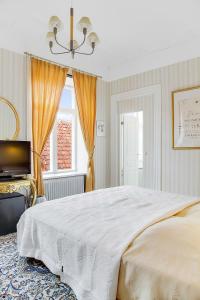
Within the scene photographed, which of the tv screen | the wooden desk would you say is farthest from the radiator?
the tv screen

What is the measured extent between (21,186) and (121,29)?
9.00 feet

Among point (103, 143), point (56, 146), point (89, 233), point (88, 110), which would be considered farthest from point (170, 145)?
point (89, 233)

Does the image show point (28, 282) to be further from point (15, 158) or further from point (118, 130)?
point (118, 130)

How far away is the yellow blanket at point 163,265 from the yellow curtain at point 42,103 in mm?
2713

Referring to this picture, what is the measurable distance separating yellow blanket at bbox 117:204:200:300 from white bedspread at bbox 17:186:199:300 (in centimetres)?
7

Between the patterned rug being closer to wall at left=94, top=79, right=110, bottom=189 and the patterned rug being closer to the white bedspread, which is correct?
the white bedspread

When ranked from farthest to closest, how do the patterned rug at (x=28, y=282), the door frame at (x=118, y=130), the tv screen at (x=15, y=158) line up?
1. the door frame at (x=118, y=130)
2. the tv screen at (x=15, y=158)
3. the patterned rug at (x=28, y=282)

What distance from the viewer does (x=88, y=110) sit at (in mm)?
4625

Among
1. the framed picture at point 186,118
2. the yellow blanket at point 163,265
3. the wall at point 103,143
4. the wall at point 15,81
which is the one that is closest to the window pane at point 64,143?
the wall at point 103,143

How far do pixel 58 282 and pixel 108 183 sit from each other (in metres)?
3.22

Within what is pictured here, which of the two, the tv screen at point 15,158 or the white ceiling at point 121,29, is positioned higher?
the white ceiling at point 121,29

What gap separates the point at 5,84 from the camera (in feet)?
11.4

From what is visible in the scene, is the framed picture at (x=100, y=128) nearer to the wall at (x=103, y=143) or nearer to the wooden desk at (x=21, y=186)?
the wall at (x=103, y=143)

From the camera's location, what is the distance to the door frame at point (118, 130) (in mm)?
4180
